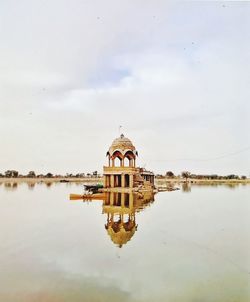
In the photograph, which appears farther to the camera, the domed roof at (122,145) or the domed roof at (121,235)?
the domed roof at (122,145)

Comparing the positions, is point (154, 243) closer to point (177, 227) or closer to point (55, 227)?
point (177, 227)

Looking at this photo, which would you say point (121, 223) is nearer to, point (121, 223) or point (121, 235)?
point (121, 223)

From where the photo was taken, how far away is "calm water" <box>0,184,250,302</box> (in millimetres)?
8297

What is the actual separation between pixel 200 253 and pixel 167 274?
2650mm

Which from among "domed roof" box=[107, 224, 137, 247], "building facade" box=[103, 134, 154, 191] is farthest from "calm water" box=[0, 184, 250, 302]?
"building facade" box=[103, 134, 154, 191]

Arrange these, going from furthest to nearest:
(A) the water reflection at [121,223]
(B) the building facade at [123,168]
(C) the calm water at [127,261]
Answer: (B) the building facade at [123,168] < (A) the water reflection at [121,223] < (C) the calm water at [127,261]

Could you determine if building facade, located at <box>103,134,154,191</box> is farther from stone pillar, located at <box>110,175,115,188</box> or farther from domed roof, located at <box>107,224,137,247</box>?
domed roof, located at <box>107,224,137,247</box>

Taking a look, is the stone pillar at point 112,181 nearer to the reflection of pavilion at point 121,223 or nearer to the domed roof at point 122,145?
the domed roof at point 122,145

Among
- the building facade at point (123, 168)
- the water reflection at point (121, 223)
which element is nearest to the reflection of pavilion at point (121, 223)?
the water reflection at point (121, 223)

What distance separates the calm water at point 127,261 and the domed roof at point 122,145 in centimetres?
2016

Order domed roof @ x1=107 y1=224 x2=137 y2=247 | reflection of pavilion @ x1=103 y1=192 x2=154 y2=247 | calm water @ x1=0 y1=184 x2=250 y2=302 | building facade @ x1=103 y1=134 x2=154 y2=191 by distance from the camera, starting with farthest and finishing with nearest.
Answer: building facade @ x1=103 y1=134 x2=154 y2=191 < reflection of pavilion @ x1=103 y1=192 x2=154 y2=247 < domed roof @ x1=107 y1=224 x2=137 y2=247 < calm water @ x1=0 y1=184 x2=250 y2=302

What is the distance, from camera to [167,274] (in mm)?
9523

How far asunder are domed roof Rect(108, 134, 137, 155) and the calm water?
2016 centimetres

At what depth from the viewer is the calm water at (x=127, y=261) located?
27.2 ft
